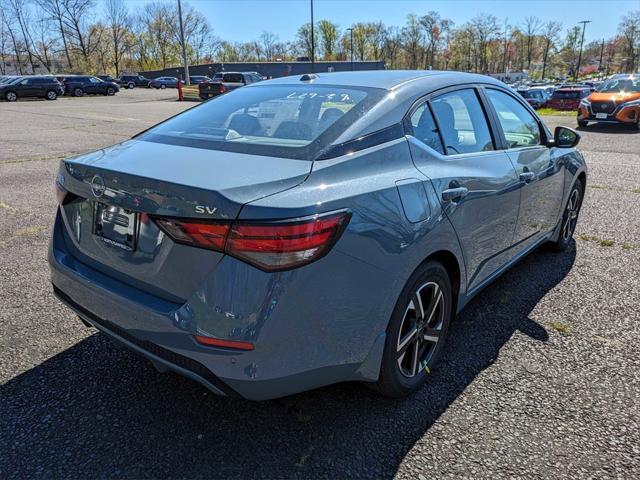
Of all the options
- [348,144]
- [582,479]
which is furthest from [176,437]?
[582,479]

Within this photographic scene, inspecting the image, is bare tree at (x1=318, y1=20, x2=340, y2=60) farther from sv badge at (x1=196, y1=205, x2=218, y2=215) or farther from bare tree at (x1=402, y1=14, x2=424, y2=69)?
sv badge at (x1=196, y1=205, x2=218, y2=215)

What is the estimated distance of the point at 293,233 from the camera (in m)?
1.77

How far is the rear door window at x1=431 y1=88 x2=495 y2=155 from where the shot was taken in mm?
2811

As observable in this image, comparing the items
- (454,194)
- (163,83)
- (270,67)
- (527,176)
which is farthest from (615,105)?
(270,67)

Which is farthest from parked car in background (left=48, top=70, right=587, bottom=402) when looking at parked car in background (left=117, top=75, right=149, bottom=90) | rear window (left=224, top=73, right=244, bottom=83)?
parked car in background (left=117, top=75, right=149, bottom=90)

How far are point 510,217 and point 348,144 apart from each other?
5.02ft

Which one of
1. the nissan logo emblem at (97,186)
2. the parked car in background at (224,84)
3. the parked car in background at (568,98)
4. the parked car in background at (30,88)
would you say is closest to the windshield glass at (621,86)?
the parked car in background at (568,98)

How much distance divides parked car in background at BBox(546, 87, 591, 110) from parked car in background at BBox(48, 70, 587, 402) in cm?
2605

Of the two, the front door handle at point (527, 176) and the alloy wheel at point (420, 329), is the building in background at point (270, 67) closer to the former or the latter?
the front door handle at point (527, 176)

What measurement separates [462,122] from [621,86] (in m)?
17.5

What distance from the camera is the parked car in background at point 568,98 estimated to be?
25344 millimetres

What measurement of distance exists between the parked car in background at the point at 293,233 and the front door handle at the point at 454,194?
0.02 meters

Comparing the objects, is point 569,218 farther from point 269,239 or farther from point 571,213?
point 269,239

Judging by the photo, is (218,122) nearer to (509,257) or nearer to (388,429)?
(388,429)
